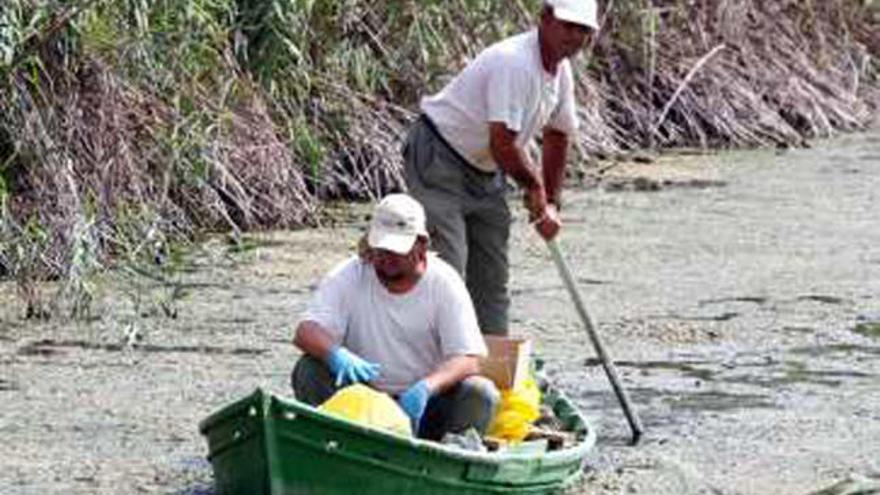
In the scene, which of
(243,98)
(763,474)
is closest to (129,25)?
(243,98)

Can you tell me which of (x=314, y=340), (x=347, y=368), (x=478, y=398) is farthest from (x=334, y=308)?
(x=478, y=398)

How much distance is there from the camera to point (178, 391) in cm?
942

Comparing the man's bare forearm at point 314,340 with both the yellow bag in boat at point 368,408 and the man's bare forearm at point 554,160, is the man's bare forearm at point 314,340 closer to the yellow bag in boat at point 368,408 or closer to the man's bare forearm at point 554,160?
the yellow bag in boat at point 368,408

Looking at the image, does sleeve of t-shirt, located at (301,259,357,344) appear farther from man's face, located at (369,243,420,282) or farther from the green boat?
the green boat

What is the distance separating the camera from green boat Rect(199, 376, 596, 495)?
21.5 ft

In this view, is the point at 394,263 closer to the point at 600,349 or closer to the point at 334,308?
the point at 334,308

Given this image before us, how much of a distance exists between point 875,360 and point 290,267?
3280mm

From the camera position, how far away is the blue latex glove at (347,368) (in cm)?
706

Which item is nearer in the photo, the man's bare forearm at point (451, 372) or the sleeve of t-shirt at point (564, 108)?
the man's bare forearm at point (451, 372)

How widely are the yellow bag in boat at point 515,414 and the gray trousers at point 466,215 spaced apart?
0.79 metres

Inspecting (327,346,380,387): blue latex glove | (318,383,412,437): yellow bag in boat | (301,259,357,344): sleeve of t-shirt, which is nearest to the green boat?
(318,383,412,437): yellow bag in boat

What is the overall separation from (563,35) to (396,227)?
1522 millimetres

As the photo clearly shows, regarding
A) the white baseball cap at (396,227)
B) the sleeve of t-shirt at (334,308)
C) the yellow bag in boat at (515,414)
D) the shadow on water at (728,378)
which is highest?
the white baseball cap at (396,227)

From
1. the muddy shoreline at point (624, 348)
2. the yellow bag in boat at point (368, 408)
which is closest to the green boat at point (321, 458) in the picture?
the yellow bag in boat at point (368, 408)
